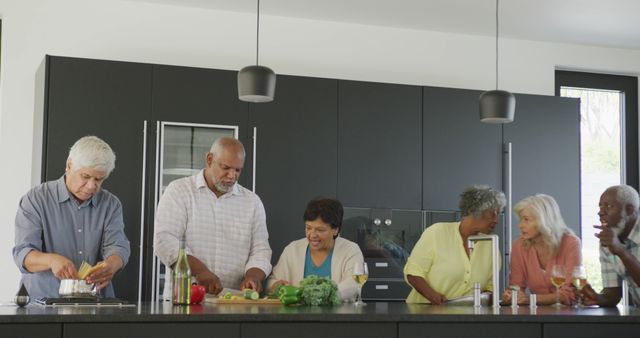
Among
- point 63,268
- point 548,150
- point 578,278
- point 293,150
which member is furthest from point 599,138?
point 63,268

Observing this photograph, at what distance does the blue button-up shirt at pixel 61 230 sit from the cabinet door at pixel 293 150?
1.90 m

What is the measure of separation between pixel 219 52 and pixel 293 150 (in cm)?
91

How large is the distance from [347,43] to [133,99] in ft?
5.78

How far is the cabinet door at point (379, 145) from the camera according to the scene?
6.19 metres

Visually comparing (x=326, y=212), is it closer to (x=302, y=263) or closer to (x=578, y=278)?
(x=302, y=263)

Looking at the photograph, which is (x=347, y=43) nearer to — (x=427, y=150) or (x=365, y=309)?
(x=427, y=150)

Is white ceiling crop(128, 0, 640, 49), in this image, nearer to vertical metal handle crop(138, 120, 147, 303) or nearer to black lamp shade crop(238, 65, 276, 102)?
vertical metal handle crop(138, 120, 147, 303)

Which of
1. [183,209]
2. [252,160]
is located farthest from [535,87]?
[183,209]

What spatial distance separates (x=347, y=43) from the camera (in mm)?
6727
